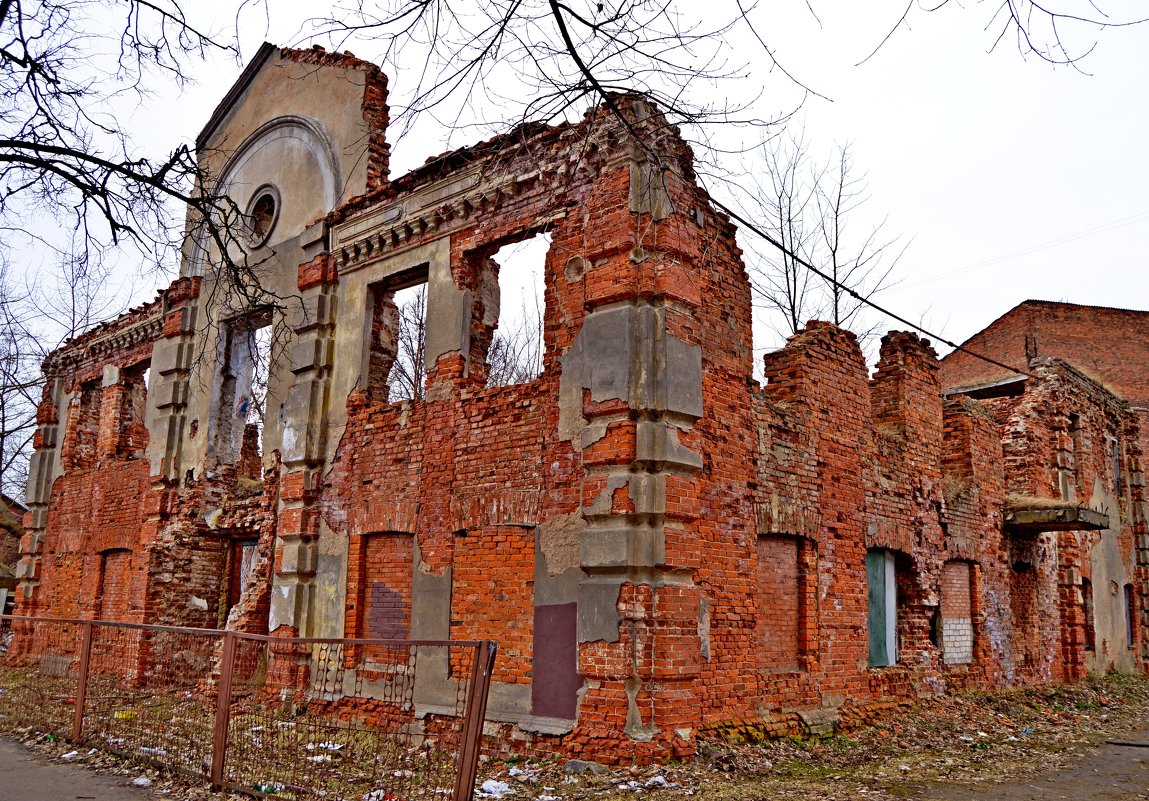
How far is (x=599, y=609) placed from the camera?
8.26m

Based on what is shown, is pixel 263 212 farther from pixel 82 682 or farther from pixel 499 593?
pixel 499 593

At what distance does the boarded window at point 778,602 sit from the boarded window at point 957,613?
3915 millimetres

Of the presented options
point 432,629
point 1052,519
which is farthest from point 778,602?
point 1052,519

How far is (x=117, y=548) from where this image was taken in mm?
15734

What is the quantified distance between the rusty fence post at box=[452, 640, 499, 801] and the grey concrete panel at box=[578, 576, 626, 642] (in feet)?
8.08

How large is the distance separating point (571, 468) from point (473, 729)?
11.5ft

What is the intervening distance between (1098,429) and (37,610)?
2186 centimetres

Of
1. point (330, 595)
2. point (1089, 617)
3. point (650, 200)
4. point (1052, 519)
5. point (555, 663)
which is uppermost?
point (650, 200)

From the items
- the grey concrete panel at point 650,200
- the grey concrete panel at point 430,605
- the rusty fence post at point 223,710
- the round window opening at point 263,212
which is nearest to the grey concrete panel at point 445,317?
the grey concrete panel at point 430,605

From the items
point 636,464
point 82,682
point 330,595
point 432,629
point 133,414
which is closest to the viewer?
point 636,464

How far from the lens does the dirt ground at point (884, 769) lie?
7.34 meters

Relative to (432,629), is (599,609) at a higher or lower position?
higher

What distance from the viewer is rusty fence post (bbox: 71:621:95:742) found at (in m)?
8.80

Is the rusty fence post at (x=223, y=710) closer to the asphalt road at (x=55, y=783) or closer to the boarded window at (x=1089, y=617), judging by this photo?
the asphalt road at (x=55, y=783)
